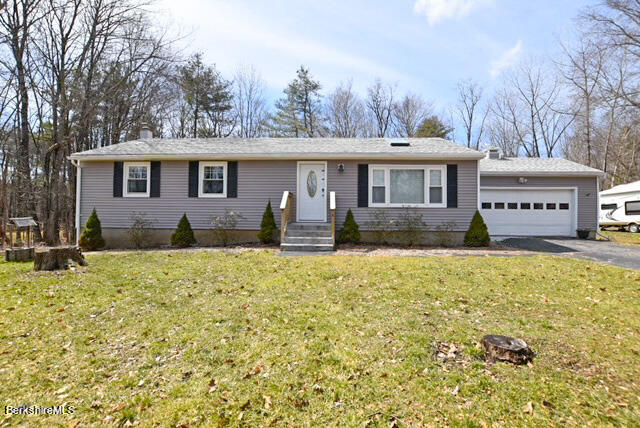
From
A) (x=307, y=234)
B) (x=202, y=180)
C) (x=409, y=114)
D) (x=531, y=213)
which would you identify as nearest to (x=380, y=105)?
(x=409, y=114)

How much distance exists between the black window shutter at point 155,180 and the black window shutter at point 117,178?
1099 mm

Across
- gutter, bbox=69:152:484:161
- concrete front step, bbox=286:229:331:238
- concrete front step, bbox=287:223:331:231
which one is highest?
gutter, bbox=69:152:484:161

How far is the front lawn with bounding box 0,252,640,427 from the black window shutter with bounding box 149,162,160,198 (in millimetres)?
5368

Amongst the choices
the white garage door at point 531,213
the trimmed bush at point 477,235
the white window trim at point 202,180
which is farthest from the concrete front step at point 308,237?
the white garage door at point 531,213

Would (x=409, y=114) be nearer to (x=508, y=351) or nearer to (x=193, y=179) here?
(x=193, y=179)

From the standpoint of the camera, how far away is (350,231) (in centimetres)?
Result: 974

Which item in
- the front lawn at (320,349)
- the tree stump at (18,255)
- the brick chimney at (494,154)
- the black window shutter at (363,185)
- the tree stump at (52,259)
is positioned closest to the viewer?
the front lawn at (320,349)

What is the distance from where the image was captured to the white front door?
33.9ft

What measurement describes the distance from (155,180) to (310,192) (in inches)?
216

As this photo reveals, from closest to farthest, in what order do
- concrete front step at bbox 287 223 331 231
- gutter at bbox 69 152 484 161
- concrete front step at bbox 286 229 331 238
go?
concrete front step at bbox 286 229 331 238
concrete front step at bbox 287 223 331 231
gutter at bbox 69 152 484 161

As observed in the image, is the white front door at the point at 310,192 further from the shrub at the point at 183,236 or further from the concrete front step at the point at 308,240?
the shrub at the point at 183,236

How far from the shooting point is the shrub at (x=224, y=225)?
398 inches

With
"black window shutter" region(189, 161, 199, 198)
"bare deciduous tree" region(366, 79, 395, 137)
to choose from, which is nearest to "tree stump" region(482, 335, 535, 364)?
"black window shutter" region(189, 161, 199, 198)

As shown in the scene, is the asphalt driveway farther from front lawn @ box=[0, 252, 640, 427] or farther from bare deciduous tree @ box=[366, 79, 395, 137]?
bare deciduous tree @ box=[366, 79, 395, 137]
